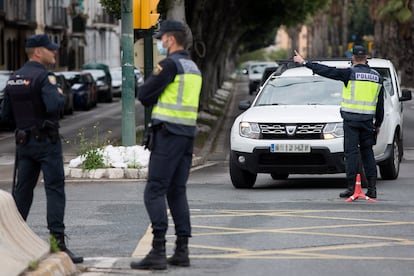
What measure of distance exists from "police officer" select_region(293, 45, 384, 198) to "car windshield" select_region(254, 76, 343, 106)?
2.16 metres

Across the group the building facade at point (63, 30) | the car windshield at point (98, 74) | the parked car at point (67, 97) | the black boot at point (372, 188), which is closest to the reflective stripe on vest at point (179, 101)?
the black boot at point (372, 188)

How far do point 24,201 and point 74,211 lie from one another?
3785mm

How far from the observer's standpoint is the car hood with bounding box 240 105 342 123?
51.2 ft

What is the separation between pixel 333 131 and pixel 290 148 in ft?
1.90

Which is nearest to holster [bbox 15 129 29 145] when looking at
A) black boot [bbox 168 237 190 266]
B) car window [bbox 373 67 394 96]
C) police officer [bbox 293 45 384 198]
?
black boot [bbox 168 237 190 266]

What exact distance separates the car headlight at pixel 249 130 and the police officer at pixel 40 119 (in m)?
6.50

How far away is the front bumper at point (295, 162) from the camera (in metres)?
15.4

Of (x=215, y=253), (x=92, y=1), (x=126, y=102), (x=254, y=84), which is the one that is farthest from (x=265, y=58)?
(x=215, y=253)

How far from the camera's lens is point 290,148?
1546cm

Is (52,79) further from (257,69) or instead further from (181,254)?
(257,69)

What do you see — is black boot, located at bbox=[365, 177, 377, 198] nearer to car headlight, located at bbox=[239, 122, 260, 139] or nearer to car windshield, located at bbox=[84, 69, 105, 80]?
car headlight, located at bbox=[239, 122, 260, 139]

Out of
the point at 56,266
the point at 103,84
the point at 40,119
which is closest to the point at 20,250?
the point at 56,266

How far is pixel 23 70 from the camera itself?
9.32 meters

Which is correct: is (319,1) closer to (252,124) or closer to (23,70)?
(252,124)
